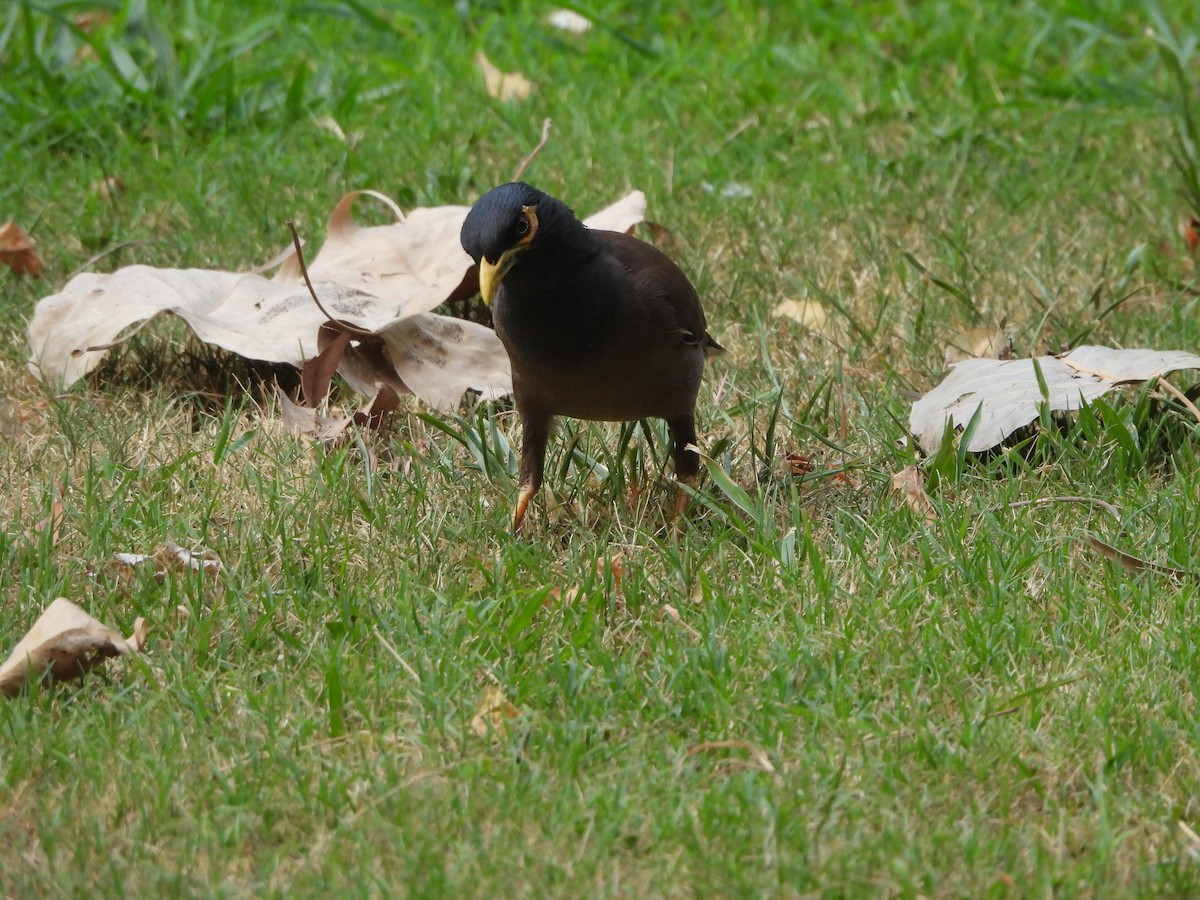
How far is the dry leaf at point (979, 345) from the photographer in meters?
4.92

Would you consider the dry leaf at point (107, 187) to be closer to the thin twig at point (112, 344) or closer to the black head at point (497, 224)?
the thin twig at point (112, 344)

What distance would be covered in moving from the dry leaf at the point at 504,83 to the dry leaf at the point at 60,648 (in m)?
4.25

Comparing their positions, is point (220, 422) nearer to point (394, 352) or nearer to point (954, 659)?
point (394, 352)

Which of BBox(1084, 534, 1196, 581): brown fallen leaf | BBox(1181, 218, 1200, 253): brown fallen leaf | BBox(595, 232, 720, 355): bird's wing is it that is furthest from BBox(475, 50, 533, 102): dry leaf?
BBox(1084, 534, 1196, 581): brown fallen leaf

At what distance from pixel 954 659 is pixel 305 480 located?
71.9 inches

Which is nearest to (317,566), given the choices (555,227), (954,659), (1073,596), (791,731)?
(555,227)

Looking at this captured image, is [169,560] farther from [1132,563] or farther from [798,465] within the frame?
[1132,563]

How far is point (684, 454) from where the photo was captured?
4.31m

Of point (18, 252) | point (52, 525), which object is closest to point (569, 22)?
point (18, 252)

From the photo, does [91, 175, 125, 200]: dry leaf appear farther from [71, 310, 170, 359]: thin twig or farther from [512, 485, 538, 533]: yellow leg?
[512, 485, 538, 533]: yellow leg

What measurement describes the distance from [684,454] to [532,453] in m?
0.43

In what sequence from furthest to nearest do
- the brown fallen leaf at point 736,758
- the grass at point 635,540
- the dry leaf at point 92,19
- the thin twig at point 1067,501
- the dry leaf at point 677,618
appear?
1. the dry leaf at point 92,19
2. the thin twig at point 1067,501
3. the dry leaf at point 677,618
4. the brown fallen leaf at point 736,758
5. the grass at point 635,540

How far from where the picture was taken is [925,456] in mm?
4387

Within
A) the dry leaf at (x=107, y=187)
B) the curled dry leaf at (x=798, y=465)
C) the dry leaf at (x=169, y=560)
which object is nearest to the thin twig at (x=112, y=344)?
the dry leaf at (x=169, y=560)
